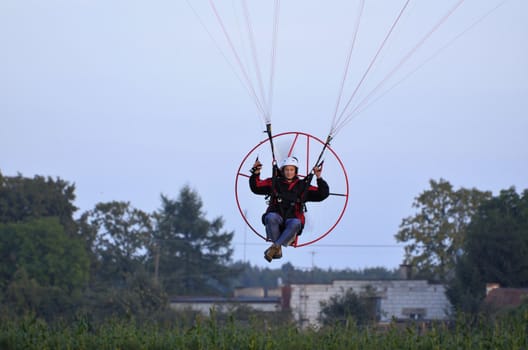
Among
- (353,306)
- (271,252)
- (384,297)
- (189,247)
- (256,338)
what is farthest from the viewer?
(189,247)

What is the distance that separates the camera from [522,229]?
193 feet

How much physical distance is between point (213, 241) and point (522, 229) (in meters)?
32.9

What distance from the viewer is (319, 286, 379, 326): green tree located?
2083 inches

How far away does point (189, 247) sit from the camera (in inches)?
3221

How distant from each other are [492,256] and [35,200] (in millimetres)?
31952

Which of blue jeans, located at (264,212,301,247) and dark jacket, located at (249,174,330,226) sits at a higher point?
dark jacket, located at (249,174,330,226)

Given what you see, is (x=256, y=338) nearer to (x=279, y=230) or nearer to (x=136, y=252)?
(x=279, y=230)

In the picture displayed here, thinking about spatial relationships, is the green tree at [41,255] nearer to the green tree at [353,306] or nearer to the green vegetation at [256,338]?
the green tree at [353,306]

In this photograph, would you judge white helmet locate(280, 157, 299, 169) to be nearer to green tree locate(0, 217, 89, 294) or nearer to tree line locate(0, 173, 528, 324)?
tree line locate(0, 173, 528, 324)

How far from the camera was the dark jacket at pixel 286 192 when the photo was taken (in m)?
16.9

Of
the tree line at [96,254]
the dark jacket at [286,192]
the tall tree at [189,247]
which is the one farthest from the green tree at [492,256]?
the dark jacket at [286,192]

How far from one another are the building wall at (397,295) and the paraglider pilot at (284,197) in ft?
138

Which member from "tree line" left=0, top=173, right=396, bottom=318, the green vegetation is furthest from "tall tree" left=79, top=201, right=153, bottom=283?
the green vegetation

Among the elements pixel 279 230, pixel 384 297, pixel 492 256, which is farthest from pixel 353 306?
pixel 279 230
